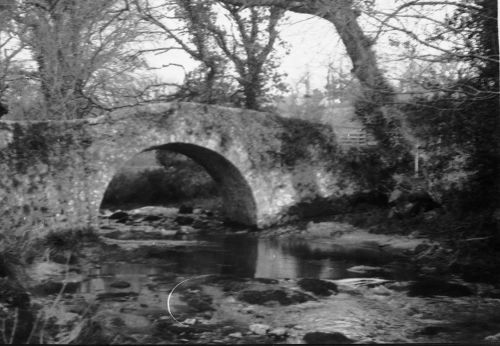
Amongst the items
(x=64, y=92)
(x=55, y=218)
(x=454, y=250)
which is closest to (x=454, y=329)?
(x=454, y=250)

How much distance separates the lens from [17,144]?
11398 millimetres

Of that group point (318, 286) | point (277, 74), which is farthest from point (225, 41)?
point (318, 286)

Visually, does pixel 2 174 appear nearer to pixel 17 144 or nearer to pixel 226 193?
pixel 17 144

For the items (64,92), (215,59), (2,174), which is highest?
(215,59)

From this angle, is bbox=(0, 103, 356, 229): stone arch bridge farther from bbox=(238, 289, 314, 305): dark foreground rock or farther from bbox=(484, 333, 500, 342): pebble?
bbox=(484, 333, 500, 342): pebble

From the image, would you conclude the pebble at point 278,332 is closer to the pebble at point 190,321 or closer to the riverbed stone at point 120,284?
the pebble at point 190,321

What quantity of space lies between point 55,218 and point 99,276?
9.88 ft

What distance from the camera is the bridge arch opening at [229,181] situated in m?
14.4

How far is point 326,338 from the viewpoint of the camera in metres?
6.09

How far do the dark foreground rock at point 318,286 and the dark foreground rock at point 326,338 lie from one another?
1825 mm

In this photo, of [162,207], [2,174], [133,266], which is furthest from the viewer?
[162,207]

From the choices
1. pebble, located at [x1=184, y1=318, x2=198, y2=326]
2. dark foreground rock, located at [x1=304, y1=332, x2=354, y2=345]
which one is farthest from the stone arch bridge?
dark foreground rock, located at [x1=304, y1=332, x2=354, y2=345]

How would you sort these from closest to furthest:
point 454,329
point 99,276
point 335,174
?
point 454,329, point 99,276, point 335,174

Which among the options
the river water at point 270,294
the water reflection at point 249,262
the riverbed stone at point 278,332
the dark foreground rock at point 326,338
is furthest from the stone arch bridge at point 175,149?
the dark foreground rock at point 326,338
